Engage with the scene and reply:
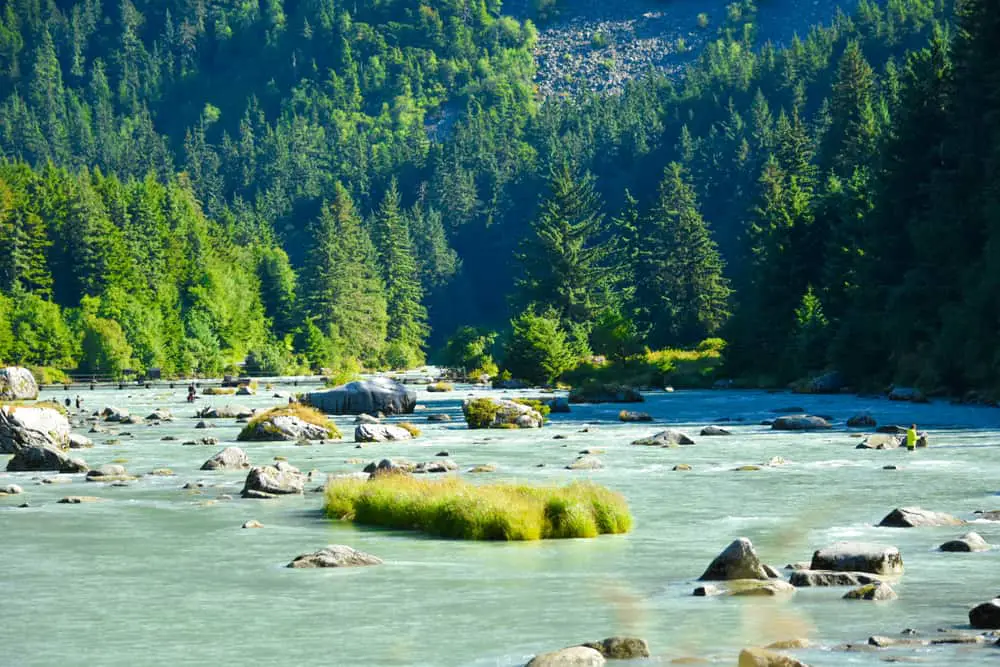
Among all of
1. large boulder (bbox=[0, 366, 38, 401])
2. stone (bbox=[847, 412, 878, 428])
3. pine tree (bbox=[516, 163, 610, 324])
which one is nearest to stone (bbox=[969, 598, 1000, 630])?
stone (bbox=[847, 412, 878, 428])

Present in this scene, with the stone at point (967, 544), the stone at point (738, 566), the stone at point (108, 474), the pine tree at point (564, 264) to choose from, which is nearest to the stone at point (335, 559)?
the stone at point (738, 566)

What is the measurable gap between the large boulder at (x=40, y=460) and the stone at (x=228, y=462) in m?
3.78

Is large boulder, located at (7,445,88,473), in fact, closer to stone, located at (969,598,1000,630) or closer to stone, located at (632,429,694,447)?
stone, located at (632,429,694,447)

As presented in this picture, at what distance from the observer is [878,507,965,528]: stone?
29828 millimetres

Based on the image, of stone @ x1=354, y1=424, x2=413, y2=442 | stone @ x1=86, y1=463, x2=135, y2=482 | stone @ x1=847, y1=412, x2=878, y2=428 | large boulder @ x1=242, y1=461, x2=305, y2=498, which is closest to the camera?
large boulder @ x1=242, y1=461, x2=305, y2=498

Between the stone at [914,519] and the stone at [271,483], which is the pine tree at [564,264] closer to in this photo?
the stone at [271,483]

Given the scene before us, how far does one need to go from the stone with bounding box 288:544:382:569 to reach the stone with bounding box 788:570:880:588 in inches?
295

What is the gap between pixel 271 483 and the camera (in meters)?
38.3

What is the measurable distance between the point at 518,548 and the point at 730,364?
8340 cm

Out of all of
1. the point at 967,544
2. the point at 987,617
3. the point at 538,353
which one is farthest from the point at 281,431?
the point at 538,353

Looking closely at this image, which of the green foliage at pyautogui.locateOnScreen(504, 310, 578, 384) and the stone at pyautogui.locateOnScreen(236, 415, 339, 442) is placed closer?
the stone at pyautogui.locateOnScreen(236, 415, 339, 442)

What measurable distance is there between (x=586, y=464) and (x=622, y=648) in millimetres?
26366

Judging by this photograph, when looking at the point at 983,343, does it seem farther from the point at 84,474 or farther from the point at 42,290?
the point at 42,290

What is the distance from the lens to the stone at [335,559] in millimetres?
25859
